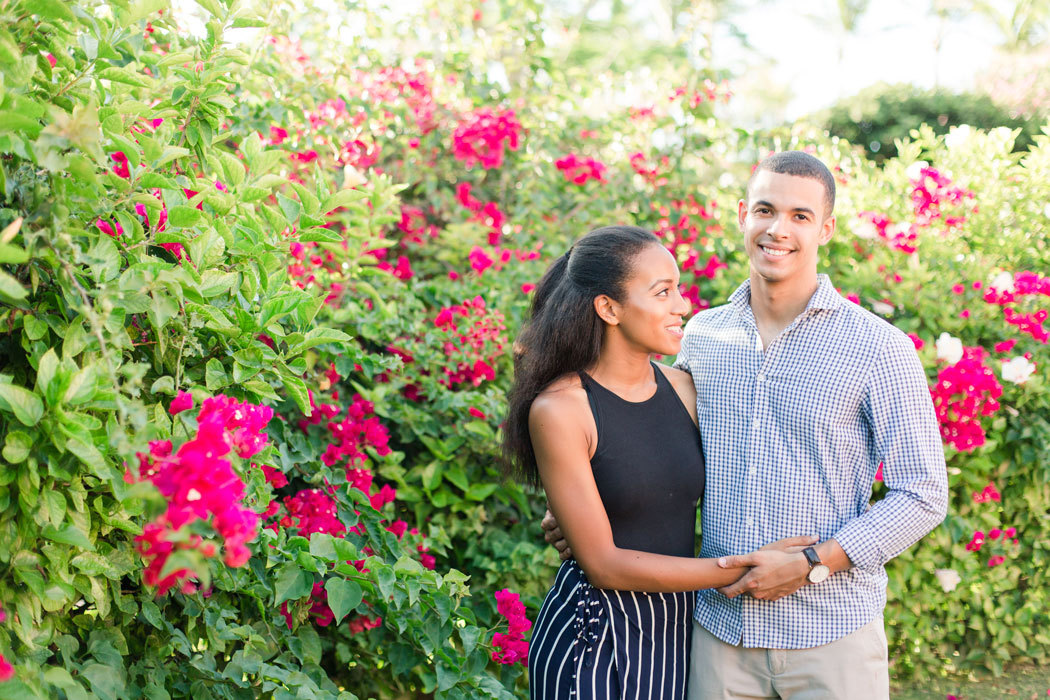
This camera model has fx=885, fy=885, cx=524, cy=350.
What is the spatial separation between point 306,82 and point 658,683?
3087 millimetres

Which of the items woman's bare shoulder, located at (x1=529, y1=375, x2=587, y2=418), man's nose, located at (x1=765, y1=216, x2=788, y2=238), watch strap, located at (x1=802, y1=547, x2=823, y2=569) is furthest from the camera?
man's nose, located at (x1=765, y1=216, x2=788, y2=238)

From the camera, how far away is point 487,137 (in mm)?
4613

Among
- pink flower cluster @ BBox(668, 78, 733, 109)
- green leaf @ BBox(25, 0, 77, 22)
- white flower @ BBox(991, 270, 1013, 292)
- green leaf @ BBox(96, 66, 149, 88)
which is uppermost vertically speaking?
pink flower cluster @ BBox(668, 78, 733, 109)

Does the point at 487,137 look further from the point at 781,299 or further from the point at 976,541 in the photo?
the point at 976,541

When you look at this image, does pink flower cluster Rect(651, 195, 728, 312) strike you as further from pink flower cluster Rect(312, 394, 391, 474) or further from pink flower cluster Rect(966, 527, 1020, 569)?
pink flower cluster Rect(312, 394, 391, 474)

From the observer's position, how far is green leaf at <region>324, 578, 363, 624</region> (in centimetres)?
196

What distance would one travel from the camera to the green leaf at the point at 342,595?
196 centimetres

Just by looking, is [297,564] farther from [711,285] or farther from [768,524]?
[711,285]

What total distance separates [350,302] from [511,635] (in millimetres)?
1371

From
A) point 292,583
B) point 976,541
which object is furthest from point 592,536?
point 976,541

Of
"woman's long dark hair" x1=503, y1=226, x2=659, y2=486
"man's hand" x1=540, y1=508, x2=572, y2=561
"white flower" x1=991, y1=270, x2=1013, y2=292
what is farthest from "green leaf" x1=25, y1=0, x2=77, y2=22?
"white flower" x1=991, y1=270, x2=1013, y2=292

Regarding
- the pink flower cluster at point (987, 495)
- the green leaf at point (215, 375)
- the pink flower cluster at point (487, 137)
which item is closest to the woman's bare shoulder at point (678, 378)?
the green leaf at point (215, 375)

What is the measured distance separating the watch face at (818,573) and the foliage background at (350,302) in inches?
34.9

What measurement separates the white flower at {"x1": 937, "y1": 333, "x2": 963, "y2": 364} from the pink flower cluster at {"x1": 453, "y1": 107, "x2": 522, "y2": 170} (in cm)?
232
